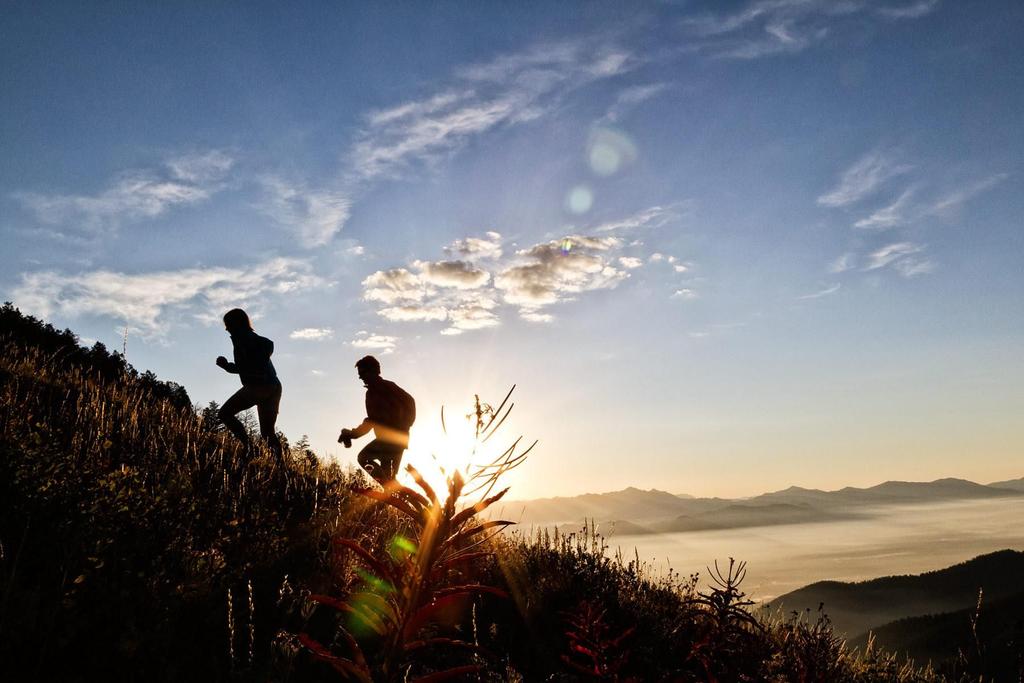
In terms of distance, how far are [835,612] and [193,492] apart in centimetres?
12917

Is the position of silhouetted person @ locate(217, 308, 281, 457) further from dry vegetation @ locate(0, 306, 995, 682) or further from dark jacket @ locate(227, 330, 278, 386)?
dry vegetation @ locate(0, 306, 995, 682)

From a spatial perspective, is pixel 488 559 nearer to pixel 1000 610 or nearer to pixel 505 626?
pixel 505 626

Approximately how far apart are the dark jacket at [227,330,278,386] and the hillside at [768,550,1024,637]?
7734 cm

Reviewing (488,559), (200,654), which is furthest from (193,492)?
(488,559)

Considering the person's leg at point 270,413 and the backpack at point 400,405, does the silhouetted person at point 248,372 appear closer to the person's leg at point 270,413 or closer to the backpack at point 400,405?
the person's leg at point 270,413

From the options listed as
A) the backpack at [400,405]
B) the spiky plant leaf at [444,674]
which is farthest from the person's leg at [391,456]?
the spiky plant leaf at [444,674]

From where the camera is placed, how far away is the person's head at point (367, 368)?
7340mm

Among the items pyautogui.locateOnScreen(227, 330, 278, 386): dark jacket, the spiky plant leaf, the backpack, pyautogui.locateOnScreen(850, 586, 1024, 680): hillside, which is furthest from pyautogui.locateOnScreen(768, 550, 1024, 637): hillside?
the spiky plant leaf

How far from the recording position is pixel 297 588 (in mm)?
4656

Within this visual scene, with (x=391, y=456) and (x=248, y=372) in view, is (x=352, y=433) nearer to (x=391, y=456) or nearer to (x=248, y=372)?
(x=391, y=456)

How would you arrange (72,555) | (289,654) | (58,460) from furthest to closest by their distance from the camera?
(58,460)
(72,555)
(289,654)

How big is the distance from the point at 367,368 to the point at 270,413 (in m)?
2.27

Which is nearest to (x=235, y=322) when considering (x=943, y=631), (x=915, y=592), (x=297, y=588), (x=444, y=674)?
(x=297, y=588)

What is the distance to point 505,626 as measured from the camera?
220 inches
